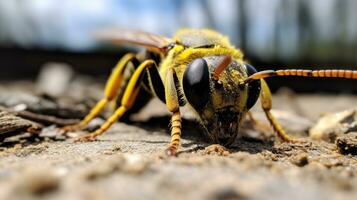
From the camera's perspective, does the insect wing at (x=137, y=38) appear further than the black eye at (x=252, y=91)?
Yes

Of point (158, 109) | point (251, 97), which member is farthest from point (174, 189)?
point (158, 109)

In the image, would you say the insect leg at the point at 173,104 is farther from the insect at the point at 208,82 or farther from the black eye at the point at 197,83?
the black eye at the point at 197,83

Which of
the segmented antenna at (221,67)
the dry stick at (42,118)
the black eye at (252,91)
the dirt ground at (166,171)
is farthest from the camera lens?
the dry stick at (42,118)

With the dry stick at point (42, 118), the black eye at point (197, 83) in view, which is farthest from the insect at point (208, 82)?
the dry stick at point (42, 118)

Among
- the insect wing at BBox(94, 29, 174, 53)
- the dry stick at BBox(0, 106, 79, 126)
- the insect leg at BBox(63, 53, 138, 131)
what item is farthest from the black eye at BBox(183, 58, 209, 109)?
the dry stick at BBox(0, 106, 79, 126)

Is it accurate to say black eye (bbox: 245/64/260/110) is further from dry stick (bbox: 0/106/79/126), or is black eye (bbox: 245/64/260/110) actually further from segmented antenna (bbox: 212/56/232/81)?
dry stick (bbox: 0/106/79/126)
